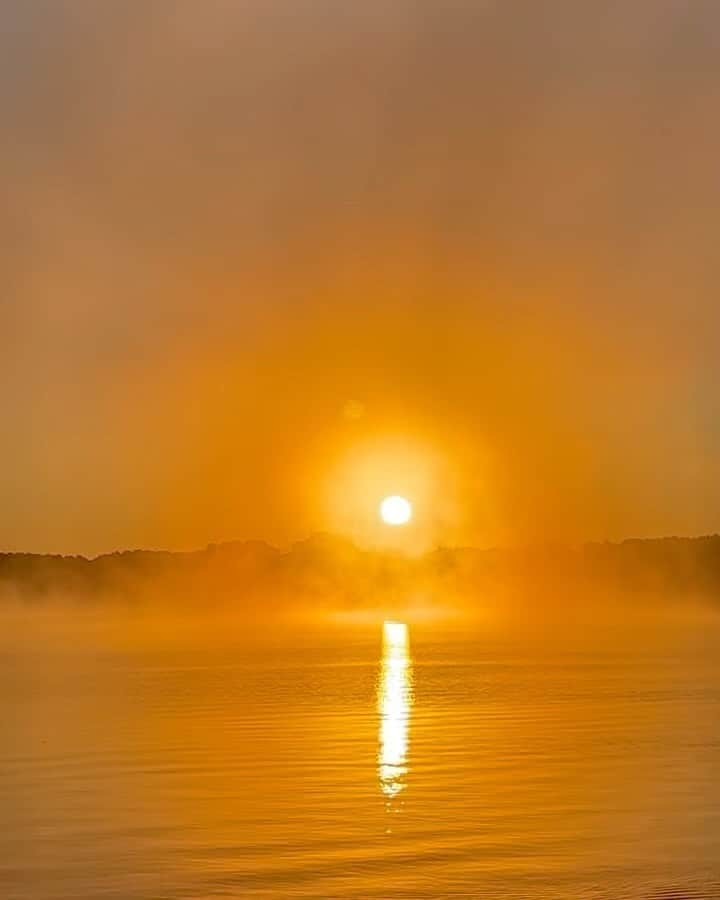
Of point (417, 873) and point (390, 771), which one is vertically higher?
point (390, 771)

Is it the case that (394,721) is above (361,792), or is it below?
above

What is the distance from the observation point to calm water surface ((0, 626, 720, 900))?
23672 mm

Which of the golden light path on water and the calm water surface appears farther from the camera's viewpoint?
the golden light path on water

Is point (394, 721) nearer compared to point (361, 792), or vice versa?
point (361, 792)

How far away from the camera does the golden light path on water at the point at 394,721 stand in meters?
34.7

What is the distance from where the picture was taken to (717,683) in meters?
69.8

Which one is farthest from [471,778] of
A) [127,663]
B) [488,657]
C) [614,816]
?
[488,657]

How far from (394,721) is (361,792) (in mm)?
18870

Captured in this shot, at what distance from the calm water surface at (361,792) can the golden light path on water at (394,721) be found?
6.9 inches

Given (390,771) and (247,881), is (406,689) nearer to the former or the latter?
(390,771)

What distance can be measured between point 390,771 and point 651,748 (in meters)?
8.90

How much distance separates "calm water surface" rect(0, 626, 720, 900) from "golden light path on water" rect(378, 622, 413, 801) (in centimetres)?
18

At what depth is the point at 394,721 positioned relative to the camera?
51.4 metres

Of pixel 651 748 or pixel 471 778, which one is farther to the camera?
pixel 651 748
